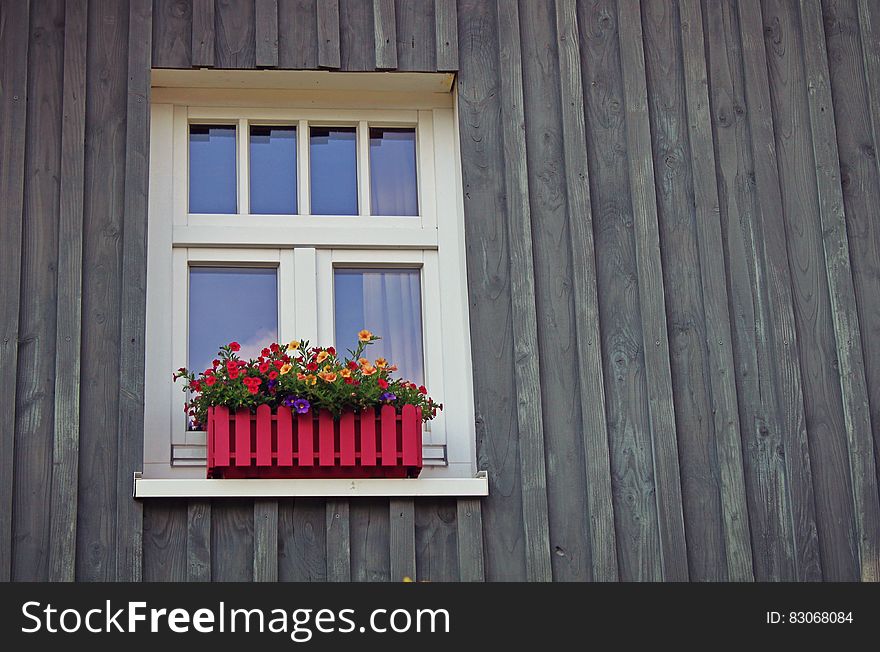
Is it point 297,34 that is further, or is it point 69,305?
point 297,34

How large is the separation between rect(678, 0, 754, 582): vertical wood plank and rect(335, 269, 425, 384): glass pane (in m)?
0.94

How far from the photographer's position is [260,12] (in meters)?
4.95

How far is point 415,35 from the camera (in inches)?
197

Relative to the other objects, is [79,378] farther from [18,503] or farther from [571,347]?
[571,347]

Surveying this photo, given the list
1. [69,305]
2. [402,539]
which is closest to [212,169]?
[69,305]

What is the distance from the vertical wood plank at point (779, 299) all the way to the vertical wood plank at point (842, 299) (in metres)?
0.14

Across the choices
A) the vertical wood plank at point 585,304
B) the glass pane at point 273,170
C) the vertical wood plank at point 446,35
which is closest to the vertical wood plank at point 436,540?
the vertical wood plank at point 585,304

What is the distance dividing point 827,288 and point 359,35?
1736 millimetres

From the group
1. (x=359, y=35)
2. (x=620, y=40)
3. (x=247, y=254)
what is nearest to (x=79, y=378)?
(x=247, y=254)

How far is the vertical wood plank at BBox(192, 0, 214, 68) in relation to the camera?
16.1 feet

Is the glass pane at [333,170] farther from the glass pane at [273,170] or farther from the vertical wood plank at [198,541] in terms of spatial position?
the vertical wood plank at [198,541]

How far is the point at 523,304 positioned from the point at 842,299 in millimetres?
1043

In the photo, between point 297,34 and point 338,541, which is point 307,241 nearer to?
point 297,34
